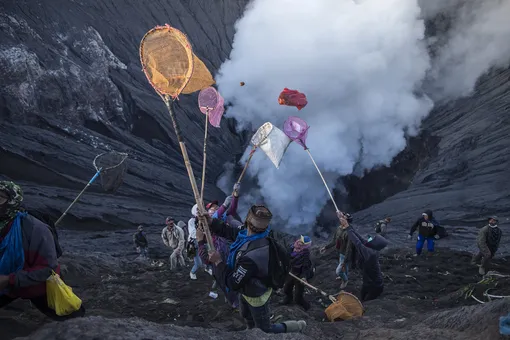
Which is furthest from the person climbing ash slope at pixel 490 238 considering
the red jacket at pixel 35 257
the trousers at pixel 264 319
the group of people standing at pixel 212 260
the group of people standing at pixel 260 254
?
the red jacket at pixel 35 257

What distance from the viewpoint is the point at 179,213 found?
12.9 m

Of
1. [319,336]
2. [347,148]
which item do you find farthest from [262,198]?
[319,336]

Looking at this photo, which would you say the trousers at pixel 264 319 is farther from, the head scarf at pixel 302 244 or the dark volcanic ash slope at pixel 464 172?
the dark volcanic ash slope at pixel 464 172

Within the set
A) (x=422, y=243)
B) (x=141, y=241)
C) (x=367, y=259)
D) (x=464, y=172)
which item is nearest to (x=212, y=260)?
(x=367, y=259)

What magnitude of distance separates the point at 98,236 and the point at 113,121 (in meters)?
5.50

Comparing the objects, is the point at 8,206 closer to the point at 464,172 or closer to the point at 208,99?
the point at 208,99

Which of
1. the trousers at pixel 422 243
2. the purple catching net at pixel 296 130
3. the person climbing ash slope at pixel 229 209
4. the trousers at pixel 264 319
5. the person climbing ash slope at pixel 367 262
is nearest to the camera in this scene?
the trousers at pixel 264 319

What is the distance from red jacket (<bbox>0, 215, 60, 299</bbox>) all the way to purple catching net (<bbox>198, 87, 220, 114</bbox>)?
427cm

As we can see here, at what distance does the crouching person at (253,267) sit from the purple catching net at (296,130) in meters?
4.31

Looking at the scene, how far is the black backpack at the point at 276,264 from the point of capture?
8.63ft

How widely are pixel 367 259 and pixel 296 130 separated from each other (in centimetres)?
296

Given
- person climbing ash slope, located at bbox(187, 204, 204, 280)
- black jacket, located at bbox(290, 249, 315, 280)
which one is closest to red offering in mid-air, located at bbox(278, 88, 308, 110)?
person climbing ash slope, located at bbox(187, 204, 204, 280)

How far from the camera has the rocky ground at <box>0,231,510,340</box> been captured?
2.49 meters

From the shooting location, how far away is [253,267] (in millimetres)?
2555
